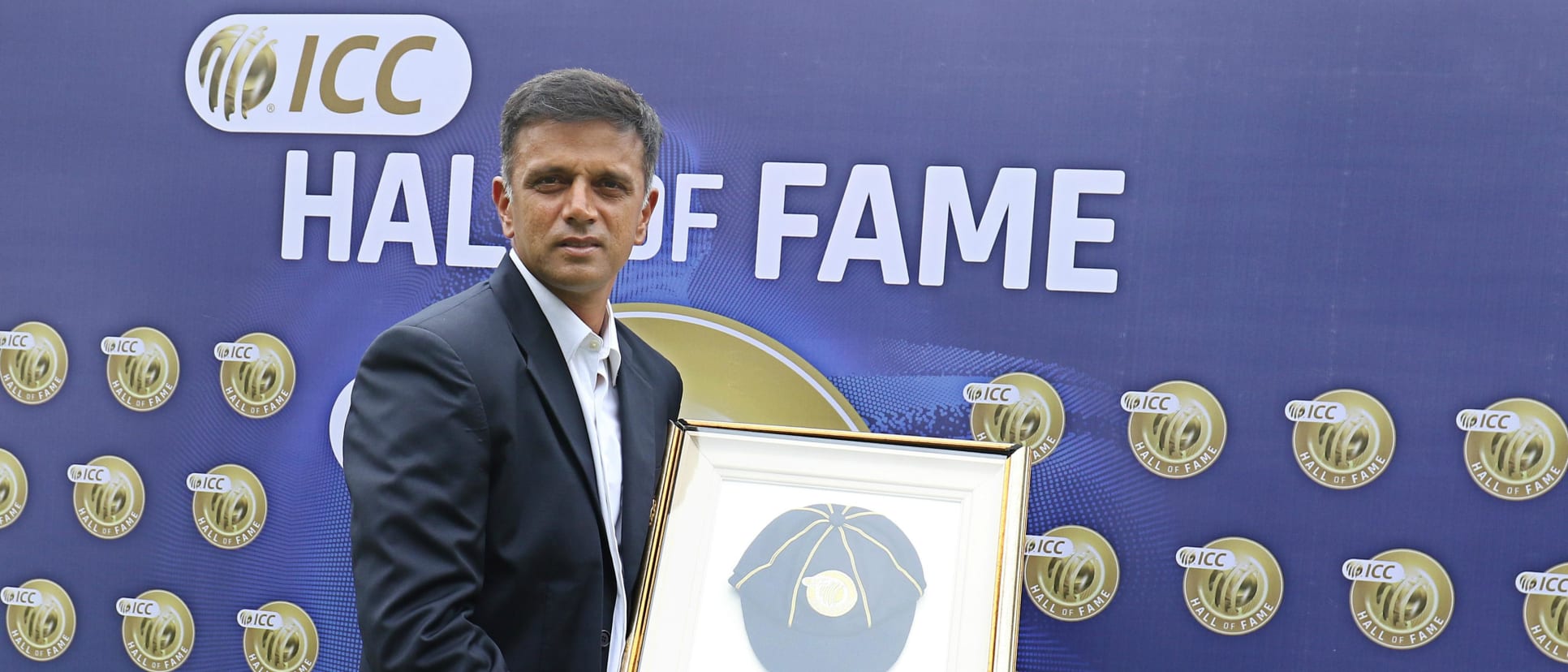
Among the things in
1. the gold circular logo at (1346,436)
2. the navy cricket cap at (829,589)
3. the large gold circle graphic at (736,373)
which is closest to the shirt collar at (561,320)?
the navy cricket cap at (829,589)

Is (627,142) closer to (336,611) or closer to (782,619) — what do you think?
(782,619)

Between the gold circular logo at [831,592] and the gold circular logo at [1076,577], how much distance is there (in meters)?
1.01

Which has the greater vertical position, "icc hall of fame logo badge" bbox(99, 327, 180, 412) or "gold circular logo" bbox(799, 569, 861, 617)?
"icc hall of fame logo badge" bbox(99, 327, 180, 412)

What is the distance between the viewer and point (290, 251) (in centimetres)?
275

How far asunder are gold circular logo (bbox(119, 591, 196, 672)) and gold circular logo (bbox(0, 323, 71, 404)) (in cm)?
58

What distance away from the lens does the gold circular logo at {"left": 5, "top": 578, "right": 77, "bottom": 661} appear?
2.86 m

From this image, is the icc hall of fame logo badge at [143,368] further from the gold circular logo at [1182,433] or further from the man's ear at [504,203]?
the gold circular logo at [1182,433]

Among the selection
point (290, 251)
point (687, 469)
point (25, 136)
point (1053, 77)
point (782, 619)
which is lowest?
point (782, 619)

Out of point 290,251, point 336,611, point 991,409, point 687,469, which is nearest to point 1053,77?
point 991,409

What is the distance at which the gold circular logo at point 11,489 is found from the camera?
2.88 metres

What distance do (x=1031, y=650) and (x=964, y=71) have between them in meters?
1.29

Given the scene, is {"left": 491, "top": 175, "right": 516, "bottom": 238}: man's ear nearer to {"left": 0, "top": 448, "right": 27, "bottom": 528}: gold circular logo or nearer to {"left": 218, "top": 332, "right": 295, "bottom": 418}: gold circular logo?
{"left": 218, "top": 332, "right": 295, "bottom": 418}: gold circular logo

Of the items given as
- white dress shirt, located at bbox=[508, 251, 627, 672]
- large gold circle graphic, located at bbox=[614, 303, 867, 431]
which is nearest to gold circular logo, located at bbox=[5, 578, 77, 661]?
large gold circle graphic, located at bbox=[614, 303, 867, 431]

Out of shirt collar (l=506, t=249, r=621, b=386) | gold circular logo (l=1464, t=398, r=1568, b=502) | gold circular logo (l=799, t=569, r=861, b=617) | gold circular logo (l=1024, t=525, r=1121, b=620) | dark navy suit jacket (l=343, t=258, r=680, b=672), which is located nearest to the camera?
dark navy suit jacket (l=343, t=258, r=680, b=672)
